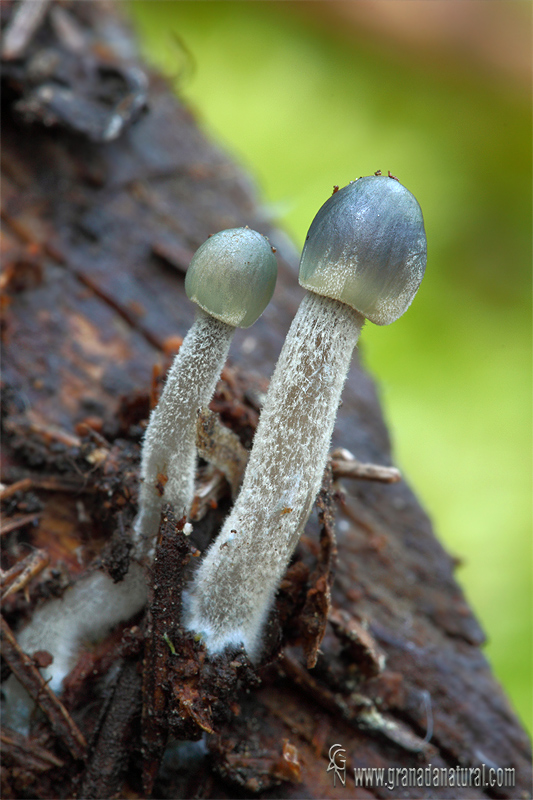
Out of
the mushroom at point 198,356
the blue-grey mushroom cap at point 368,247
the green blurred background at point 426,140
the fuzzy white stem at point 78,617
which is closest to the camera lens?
the blue-grey mushroom cap at point 368,247

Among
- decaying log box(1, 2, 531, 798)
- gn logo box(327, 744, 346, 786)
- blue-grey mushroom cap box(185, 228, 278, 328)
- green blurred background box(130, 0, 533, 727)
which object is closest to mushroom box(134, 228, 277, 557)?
blue-grey mushroom cap box(185, 228, 278, 328)

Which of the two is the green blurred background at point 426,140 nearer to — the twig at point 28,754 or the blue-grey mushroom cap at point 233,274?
the blue-grey mushroom cap at point 233,274

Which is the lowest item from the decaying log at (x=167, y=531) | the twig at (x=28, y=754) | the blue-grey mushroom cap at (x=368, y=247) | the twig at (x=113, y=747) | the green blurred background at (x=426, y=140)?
the twig at (x=28, y=754)

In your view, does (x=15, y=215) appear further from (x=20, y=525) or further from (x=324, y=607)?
(x=324, y=607)

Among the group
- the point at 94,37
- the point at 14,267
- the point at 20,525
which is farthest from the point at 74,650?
the point at 94,37

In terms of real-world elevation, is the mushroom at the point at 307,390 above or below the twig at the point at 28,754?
above

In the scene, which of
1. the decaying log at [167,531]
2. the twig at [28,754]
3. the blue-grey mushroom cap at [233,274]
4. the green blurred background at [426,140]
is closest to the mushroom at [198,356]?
the blue-grey mushroom cap at [233,274]

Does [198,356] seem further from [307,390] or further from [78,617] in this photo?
[78,617]

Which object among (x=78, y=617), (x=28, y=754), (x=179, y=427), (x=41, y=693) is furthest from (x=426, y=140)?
(x=28, y=754)
